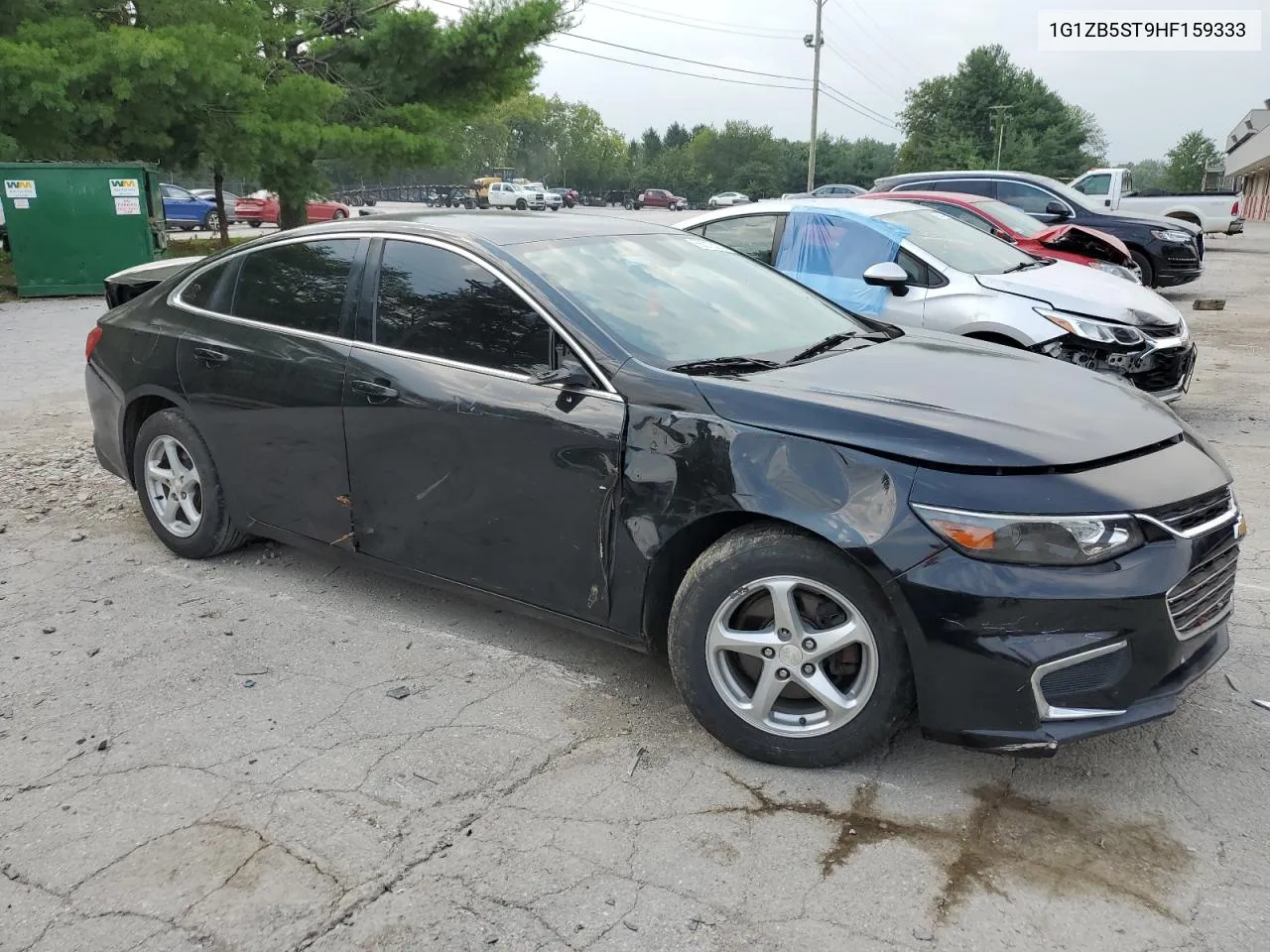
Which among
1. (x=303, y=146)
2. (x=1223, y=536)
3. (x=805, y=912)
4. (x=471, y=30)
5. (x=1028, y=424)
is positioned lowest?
(x=805, y=912)

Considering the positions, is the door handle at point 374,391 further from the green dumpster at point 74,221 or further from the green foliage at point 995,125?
the green foliage at point 995,125

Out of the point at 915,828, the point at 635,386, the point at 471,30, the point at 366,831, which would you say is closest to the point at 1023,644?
the point at 915,828

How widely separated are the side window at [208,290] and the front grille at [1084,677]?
3696 mm

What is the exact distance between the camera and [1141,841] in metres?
2.69

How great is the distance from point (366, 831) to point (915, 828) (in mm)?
1494

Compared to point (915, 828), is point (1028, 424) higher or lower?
higher

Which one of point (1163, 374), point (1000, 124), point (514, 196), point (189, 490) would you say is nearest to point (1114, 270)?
point (1163, 374)

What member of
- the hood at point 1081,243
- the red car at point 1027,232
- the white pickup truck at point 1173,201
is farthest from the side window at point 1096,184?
the red car at point 1027,232

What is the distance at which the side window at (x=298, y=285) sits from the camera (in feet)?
13.4

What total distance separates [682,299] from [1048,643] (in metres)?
1.81

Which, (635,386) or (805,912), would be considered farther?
(635,386)

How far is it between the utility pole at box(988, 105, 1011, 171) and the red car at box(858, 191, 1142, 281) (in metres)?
69.6

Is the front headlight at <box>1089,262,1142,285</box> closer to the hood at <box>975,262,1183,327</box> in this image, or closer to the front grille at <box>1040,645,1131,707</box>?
the hood at <box>975,262,1183,327</box>

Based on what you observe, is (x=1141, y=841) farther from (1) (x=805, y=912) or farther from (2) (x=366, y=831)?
(2) (x=366, y=831)
